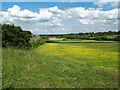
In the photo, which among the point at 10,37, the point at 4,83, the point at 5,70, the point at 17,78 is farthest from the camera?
the point at 10,37

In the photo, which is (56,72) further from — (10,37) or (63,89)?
(10,37)

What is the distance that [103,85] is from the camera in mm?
4844

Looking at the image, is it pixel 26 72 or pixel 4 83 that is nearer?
pixel 4 83

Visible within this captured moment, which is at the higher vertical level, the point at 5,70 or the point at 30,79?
the point at 5,70

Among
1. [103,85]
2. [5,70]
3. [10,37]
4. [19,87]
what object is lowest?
[103,85]

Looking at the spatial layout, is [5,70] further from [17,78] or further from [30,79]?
[30,79]

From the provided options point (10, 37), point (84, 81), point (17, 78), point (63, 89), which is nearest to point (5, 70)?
point (17, 78)

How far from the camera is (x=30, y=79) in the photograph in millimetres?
4754

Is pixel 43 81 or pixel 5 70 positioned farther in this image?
pixel 5 70

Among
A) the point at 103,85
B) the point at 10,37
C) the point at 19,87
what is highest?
the point at 10,37

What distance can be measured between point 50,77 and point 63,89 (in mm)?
1123

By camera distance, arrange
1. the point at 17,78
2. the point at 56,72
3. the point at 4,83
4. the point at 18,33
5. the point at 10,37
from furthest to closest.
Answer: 1. the point at 18,33
2. the point at 10,37
3. the point at 56,72
4. the point at 17,78
5. the point at 4,83

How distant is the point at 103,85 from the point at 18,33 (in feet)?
74.6

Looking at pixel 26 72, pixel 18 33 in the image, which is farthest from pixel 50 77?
pixel 18 33
